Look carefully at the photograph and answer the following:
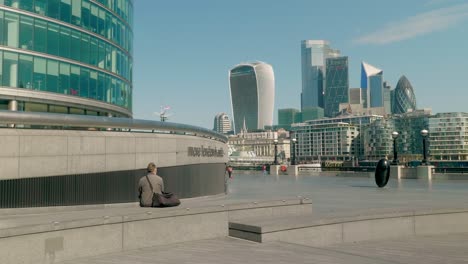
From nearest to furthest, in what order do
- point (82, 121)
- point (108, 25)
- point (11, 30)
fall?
1. point (82, 121)
2. point (11, 30)
3. point (108, 25)

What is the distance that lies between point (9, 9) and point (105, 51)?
27.4ft

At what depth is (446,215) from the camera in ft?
48.3

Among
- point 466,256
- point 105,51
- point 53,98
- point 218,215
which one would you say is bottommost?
point 466,256

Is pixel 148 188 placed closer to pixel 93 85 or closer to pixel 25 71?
pixel 25 71

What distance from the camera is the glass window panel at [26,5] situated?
2946 cm

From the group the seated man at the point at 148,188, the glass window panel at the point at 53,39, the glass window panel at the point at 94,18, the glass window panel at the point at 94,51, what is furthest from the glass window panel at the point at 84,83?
the seated man at the point at 148,188

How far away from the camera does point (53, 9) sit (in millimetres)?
31219

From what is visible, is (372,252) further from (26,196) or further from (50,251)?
(26,196)

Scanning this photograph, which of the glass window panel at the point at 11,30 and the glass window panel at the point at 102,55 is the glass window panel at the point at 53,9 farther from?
the glass window panel at the point at 102,55

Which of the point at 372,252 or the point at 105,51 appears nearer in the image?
the point at 372,252

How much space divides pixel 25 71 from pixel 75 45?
431cm

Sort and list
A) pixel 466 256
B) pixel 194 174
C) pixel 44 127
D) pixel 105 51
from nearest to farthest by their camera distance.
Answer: pixel 466 256, pixel 44 127, pixel 194 174, pixel 105 51

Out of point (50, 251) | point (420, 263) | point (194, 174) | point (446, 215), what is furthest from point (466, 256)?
point (194, 174)

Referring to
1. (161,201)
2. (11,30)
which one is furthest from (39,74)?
(161,201)
